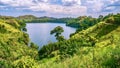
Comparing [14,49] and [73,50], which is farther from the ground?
[73,50]

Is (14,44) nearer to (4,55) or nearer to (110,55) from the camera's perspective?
(4,55)

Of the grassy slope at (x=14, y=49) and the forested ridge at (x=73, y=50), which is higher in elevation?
the forested ridge at (x=73, y=50)

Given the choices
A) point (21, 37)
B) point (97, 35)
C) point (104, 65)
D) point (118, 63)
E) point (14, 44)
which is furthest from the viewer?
point (21, 37)

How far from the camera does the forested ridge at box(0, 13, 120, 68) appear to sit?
34.9ft

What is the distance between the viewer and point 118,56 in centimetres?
988

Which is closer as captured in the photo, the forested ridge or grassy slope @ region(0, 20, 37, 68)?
the forested ridge

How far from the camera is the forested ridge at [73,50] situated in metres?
10.6

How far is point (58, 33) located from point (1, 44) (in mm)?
29202

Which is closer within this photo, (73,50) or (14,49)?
(73,50)

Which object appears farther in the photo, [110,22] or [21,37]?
[21,37]

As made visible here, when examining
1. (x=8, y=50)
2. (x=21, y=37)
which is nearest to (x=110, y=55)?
(x=8, y=50)

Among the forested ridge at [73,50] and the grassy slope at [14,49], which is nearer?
the forested ridge at [73,50]

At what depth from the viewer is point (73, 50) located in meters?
70.7

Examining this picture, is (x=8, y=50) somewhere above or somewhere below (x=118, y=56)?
below
